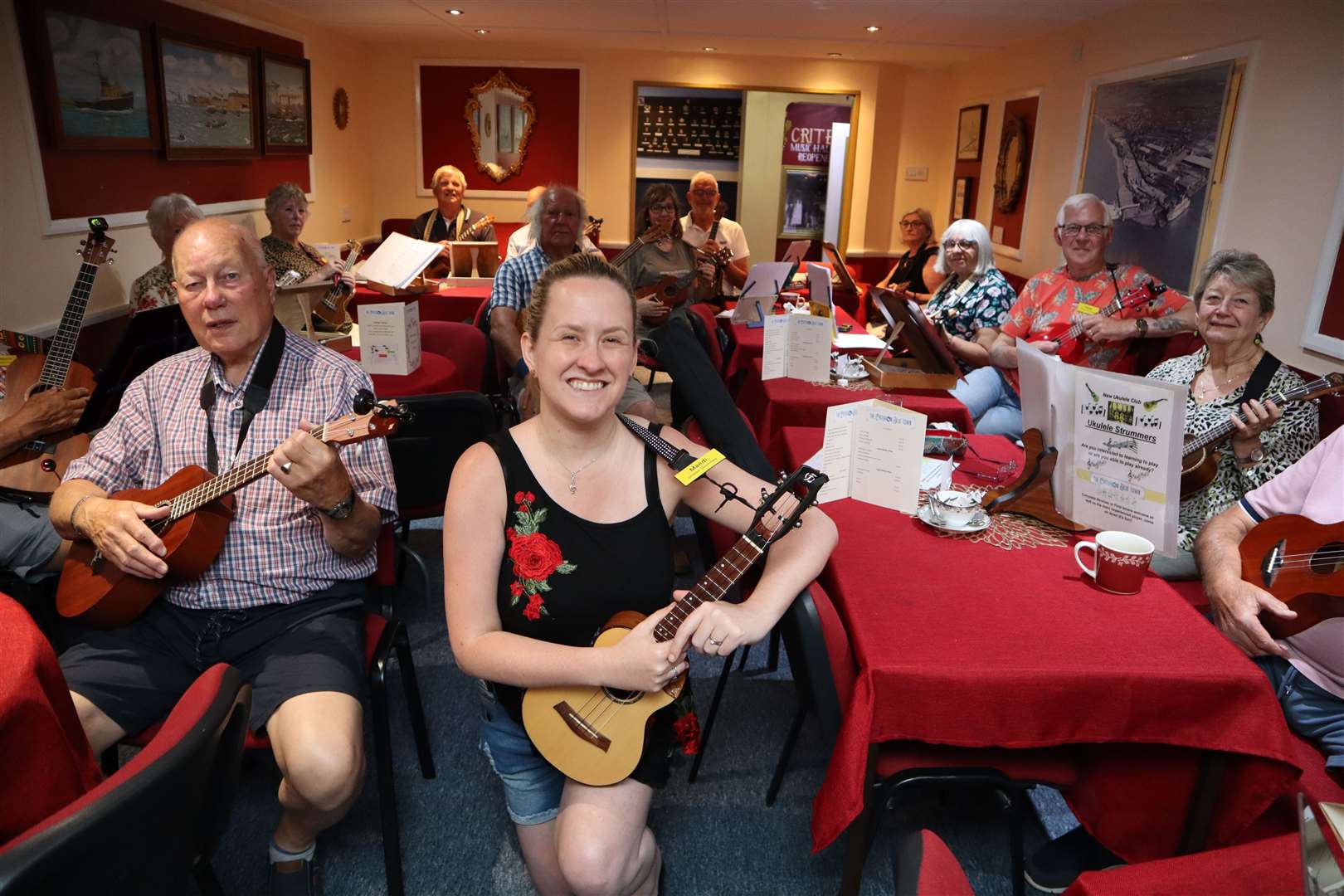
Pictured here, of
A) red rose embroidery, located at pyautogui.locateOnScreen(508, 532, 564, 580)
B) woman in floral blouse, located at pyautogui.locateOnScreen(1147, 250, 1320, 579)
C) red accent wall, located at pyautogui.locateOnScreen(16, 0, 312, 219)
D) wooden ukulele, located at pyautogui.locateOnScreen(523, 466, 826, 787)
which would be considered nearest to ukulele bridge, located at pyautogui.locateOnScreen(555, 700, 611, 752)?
wooden ukulele, located at pyautogui.locateOnScreen(523, 466, 826, 787)

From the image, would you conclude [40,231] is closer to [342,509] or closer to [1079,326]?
[342,509]

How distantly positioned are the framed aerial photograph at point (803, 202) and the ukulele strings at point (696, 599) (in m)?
8.46

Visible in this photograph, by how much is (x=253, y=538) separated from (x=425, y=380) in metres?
1.32

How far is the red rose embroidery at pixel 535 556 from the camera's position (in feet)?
5.04

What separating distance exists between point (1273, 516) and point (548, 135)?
25.0 feet

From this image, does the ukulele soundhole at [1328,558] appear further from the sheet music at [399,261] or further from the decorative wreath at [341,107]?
the decorative wreath at [341,107]

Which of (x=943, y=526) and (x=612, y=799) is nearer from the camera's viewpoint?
(x=612, y=799)

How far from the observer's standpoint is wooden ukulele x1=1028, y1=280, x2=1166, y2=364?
3729mm

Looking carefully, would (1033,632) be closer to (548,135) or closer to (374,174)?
(548,135)

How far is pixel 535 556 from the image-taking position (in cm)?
154

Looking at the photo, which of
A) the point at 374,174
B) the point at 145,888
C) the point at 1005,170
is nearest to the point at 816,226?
the point at 1005,170

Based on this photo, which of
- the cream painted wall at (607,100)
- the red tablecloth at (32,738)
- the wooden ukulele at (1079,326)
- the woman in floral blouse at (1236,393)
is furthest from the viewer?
the cream painted wall at (607,100)

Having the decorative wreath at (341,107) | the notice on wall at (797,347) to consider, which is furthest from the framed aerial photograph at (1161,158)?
the decorative wreath at (341,107)

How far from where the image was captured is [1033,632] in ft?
4.89
